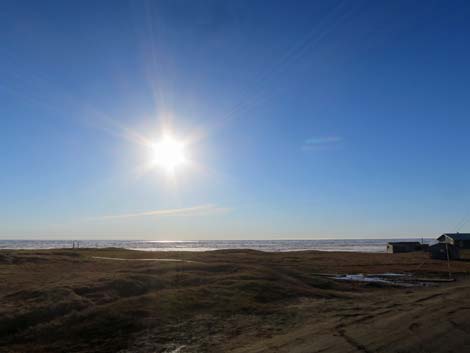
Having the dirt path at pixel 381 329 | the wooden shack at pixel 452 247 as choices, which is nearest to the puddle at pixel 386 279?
the dirt path at pixel 381 329

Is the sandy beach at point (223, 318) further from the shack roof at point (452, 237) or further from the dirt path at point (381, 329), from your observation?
the shack roof at point (452, 237)

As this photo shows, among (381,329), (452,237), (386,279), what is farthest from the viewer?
(452,237)

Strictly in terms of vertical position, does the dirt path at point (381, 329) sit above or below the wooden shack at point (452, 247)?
below

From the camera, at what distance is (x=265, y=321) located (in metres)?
14.9

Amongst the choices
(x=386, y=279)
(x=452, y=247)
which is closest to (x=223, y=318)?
(x=386, y=279)

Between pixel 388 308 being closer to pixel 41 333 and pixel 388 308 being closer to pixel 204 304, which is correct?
pixel 204 304

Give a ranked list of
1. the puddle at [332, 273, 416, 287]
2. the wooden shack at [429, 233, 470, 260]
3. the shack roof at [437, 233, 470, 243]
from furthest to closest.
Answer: the shack roof at [437, 233, 470, 243], the wooden shack at [429, 233, 470, 260], the puddle at [332, 273, 416, 287]

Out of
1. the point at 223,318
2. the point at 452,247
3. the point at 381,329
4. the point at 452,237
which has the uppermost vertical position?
the point at 452,237

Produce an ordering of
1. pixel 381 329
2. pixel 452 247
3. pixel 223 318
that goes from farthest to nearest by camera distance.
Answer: pixel 452 247 → pixel 223 318 → pixel 381 329

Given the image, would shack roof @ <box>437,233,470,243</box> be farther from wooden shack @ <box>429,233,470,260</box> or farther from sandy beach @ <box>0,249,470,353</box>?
sandy beach @ <box>0,249,470,353</box>

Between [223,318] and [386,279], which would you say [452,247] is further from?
[223,318]

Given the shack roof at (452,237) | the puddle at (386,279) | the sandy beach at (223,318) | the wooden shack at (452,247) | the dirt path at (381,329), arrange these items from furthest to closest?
the shack roof at (452,237) → the wooden shack at (452,247) → the puddle at (386,279) → the sandy beach at (223,318) → the dirt path at (381,329)

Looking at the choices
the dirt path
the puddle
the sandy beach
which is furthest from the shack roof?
the dirt path

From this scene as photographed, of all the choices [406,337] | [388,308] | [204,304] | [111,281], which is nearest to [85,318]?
[204,304]
